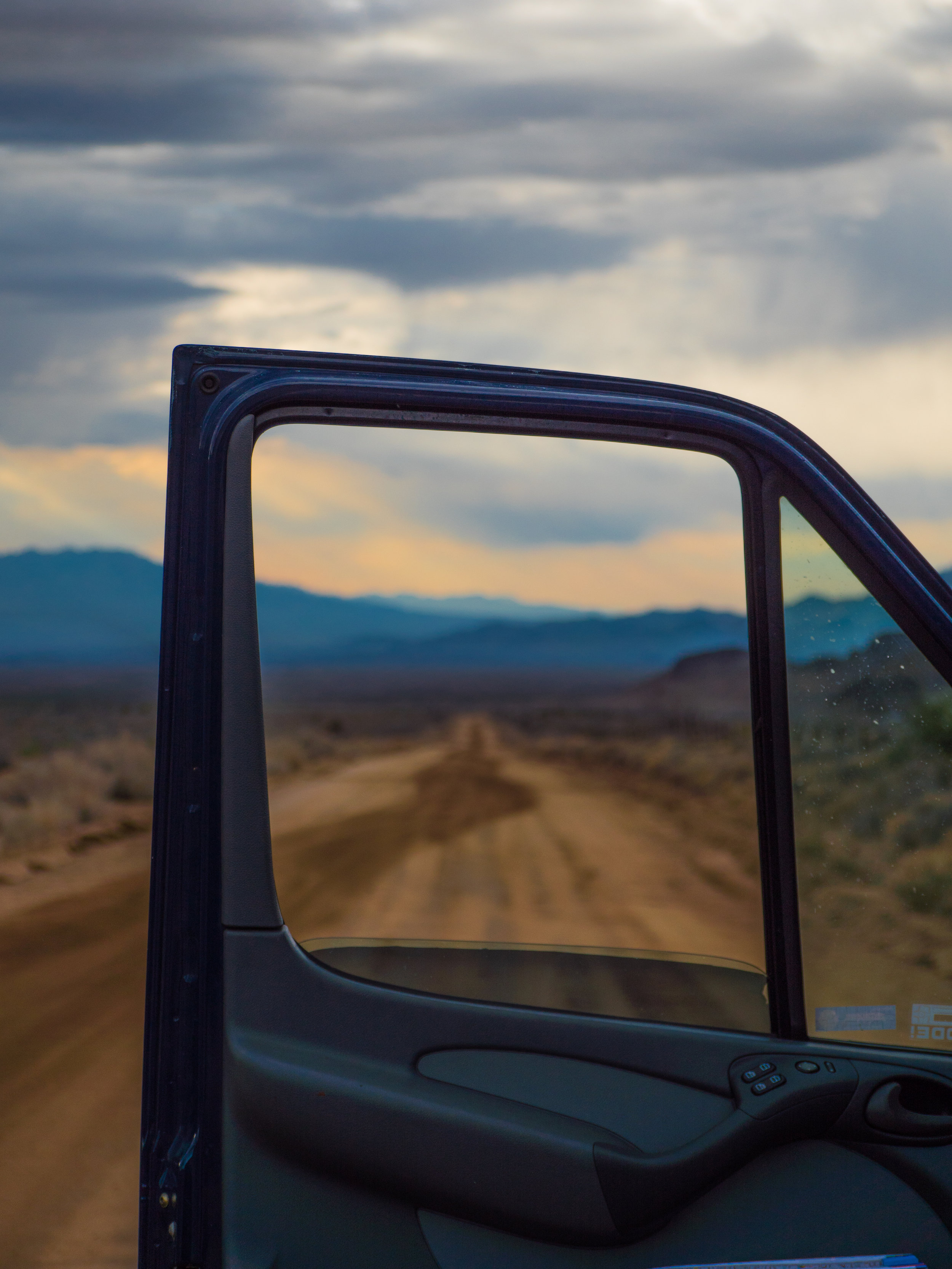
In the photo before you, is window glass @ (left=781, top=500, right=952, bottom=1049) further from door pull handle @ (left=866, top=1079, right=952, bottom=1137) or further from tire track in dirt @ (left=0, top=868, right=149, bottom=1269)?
tire track in dirt @ (left=0, top=868, right=149, bottom=1269)

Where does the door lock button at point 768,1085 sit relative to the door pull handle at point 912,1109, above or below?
above

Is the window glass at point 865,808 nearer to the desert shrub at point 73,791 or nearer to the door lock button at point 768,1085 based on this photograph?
the door lock button at point 768,1085

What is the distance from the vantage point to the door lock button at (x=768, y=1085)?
5.65 ft

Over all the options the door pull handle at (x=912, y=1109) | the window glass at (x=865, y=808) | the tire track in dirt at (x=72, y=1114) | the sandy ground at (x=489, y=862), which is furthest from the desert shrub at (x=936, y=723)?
the tire track in dirt at (x=72, y=1114)

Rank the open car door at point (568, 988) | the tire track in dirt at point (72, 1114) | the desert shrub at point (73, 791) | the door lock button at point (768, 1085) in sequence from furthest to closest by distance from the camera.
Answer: the tire track in dirt at point (72, 1114) → the desert shrub at point (73, 791) → the door lock button at point (768, 1085) → the open car door at point (568, 988)

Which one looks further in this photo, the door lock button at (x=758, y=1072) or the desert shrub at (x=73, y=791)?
the desert shrub at (x=73, y=791)

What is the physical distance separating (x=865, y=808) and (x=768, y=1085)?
48 centimetres

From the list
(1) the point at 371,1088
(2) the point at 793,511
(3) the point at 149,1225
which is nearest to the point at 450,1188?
(1) the point at 371,1088

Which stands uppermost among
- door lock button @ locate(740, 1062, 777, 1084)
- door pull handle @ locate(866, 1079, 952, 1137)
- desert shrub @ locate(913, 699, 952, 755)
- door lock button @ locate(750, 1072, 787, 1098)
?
desert shrub @ locate(913, 699, 952, 755)

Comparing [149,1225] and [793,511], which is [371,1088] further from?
[793,511]

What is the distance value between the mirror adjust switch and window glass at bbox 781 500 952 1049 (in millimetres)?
107

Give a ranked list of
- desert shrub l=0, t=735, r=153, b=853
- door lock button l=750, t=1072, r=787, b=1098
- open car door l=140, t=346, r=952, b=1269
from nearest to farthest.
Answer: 1. open car door l=140, t=346, r=952, b=1269
2. door lock button l=750, t=1072, r=787, b=1098
3. desert shrub l=0, t=735, r=153, b=853

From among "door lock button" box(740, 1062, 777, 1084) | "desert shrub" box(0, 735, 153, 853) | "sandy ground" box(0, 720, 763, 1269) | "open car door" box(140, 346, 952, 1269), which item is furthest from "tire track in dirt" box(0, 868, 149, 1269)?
"door lock button" box(740, 1062, 777, 1084)

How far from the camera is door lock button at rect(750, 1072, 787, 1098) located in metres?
1.72
